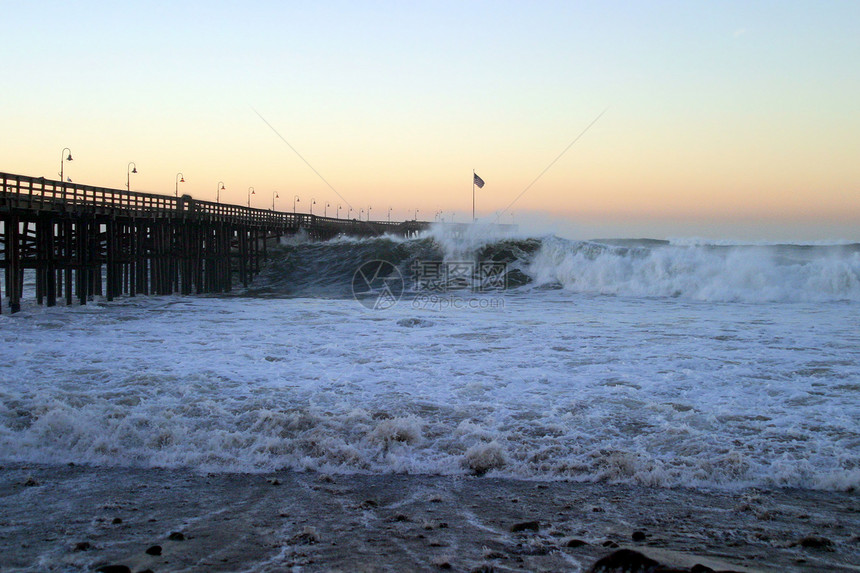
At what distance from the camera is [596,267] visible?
3394 centimetres

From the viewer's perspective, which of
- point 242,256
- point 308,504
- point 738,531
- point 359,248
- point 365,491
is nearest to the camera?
point 738,531

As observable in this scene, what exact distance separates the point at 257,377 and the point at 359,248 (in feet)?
123

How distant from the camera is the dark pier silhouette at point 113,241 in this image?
21.2 m

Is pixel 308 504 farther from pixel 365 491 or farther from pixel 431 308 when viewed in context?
pixel 431 308

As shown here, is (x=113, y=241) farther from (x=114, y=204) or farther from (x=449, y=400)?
(x=449, y=400)

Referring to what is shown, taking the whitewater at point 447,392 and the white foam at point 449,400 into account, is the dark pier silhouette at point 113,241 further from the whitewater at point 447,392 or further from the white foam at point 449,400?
the white foam at point 449,400

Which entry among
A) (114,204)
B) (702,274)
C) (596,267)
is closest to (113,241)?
(114,204)

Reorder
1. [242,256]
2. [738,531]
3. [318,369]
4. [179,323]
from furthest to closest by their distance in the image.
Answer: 1. [242,256]
2. [179,323]
3. [318,369]
4. [738,531]

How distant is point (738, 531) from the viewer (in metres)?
5.29

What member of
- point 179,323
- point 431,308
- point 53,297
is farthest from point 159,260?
point 431,308

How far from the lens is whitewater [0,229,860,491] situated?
7215mm

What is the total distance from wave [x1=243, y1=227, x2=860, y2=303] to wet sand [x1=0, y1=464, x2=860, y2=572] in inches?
912

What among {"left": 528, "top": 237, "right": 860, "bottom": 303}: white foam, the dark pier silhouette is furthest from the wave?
the dark pier silhouette

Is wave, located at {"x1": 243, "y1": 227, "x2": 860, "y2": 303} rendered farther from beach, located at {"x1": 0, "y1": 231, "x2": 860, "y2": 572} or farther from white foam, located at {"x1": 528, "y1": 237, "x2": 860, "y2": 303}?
beach, located at {"x1": 0, "y1": 231, "x2": 860, "y2": 572}
